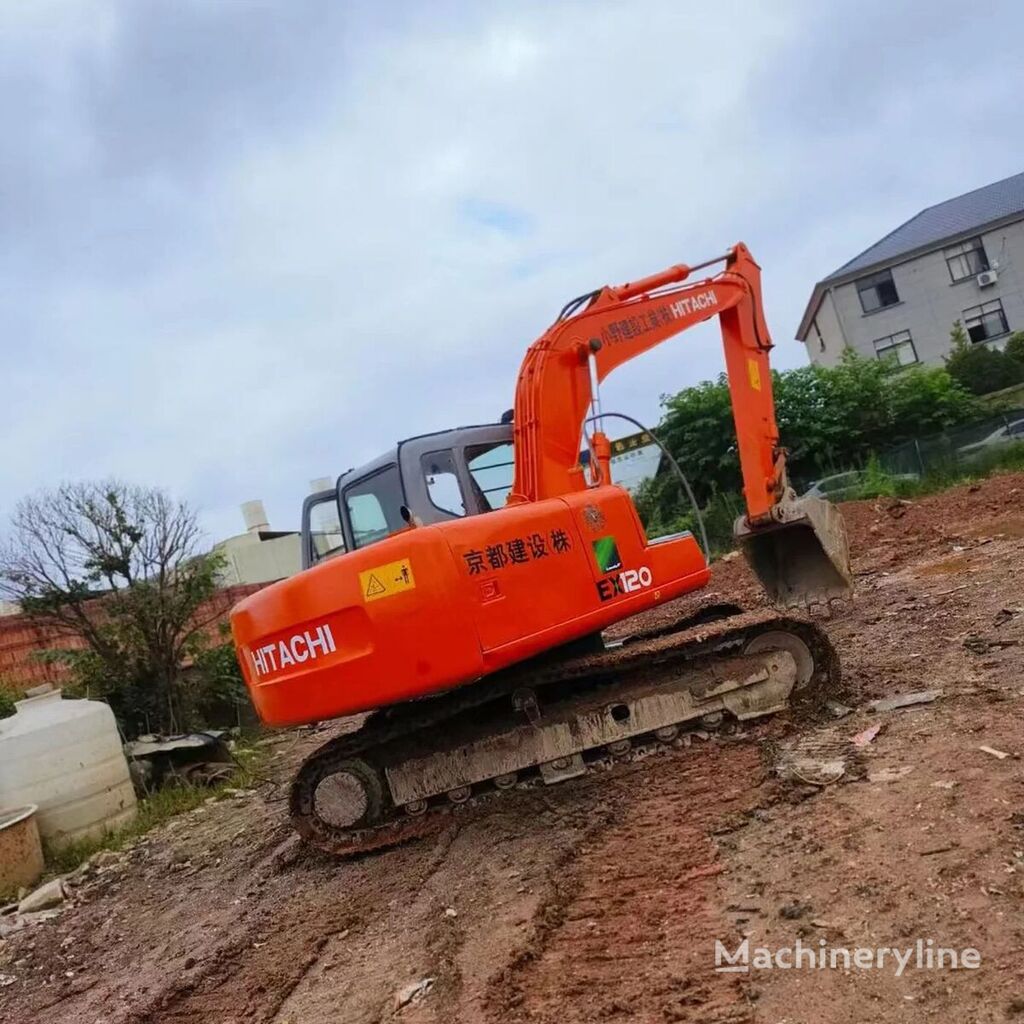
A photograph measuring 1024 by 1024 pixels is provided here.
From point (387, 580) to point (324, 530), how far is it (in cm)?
190

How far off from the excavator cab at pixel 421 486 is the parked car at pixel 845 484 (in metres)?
13.8

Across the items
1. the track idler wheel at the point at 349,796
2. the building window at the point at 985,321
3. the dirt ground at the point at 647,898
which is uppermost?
the building window at the point at 985,321

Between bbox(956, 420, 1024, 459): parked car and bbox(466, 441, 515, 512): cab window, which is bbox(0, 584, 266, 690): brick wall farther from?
bbox(956, 420, 1024, 459): parked car

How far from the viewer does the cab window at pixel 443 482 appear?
627 cm

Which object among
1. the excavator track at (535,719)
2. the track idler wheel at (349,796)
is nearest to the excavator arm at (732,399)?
the excavator track at (535,719)

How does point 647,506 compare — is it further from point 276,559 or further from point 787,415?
point 276,559

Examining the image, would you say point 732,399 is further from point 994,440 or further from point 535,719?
point 994,440

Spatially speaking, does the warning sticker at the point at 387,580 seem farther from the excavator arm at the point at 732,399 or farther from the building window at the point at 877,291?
the building window at the point at 877,291

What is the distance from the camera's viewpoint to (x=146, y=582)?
1191 centimetres

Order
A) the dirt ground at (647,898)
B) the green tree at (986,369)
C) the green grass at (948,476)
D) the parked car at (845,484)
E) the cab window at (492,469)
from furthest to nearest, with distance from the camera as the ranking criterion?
the green tree at (986,369) → the parked car at (845,484) → the green grass at (948,476) → the cab window at (492,469) → the dirt ground at (647,898)

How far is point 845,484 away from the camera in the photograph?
66.5 ft

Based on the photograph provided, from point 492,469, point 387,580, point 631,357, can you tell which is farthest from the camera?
point 631,357

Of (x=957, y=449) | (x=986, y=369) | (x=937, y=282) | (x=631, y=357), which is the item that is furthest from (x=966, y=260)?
(x=631, y=357)

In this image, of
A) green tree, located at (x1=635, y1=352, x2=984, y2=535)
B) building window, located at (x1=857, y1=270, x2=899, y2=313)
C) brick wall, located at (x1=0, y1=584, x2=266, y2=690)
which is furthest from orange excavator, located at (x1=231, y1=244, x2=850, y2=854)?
building window, located at (x1=857, y1=270, x2=899, y2=313)
